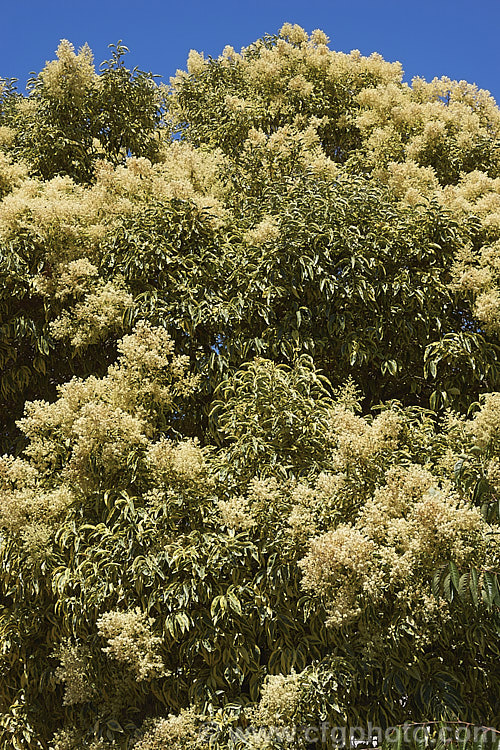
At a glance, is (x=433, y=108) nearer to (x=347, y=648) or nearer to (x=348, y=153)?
(x=348, y=153)

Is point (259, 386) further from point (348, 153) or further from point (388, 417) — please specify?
point (348, 153)

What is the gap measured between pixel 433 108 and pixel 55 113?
3301 millimetres

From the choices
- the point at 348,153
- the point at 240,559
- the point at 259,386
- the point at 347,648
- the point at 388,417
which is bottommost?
the point at 347,648

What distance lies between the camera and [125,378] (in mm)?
4410

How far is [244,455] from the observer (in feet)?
14.0

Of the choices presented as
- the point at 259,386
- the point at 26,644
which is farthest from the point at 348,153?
the point at 26,644

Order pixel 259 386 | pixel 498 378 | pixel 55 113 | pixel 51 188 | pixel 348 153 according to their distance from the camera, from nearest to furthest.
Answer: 1. pixel 259 386
2. pixel 498 378
3. pixel 51 188
4. pixel 55 113
5. pixel 348 153

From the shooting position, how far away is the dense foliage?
11.9ft

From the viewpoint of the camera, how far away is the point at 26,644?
174 inches

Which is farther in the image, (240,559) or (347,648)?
(240,559)

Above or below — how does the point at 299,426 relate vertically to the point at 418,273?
below

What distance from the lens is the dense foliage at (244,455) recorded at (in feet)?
11.9

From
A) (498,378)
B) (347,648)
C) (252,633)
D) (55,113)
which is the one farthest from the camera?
(55,113)

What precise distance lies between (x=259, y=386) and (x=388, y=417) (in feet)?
2.60
